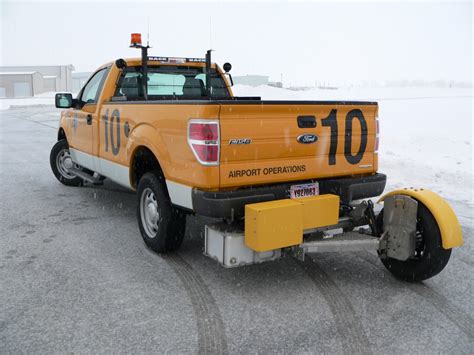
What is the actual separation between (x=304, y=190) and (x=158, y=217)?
4.95 ft

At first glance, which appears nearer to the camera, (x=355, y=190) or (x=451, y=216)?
(x=451, y=216)

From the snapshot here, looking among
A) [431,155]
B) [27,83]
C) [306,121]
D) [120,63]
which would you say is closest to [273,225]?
[306,121]

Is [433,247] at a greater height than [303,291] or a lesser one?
greater

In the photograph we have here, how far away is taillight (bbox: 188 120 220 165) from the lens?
12.7 feet

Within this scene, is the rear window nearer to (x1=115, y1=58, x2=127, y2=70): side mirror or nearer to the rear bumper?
(x1=115, y1=58, x2=127, y2=70): side mirror

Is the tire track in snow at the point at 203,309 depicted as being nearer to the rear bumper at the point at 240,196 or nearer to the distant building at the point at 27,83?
the rear bumper at the point at 240,196

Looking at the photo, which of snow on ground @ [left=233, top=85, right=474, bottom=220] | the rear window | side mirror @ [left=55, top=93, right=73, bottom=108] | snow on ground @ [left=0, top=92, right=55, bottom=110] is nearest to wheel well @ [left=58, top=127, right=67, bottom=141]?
side mirror @ [left=55, top=93, right=73, bottom=108]

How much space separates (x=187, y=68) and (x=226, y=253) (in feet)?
12.1

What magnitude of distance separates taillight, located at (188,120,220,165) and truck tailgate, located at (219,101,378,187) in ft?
0.19

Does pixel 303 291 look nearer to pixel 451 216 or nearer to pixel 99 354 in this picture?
pixel 451 216

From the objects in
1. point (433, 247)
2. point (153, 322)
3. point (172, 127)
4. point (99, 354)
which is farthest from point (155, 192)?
point (433, 247)

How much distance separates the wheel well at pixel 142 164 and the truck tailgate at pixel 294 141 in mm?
1211

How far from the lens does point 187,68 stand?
691cm

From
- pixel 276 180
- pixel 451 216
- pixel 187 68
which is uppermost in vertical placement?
pixel 187 68
